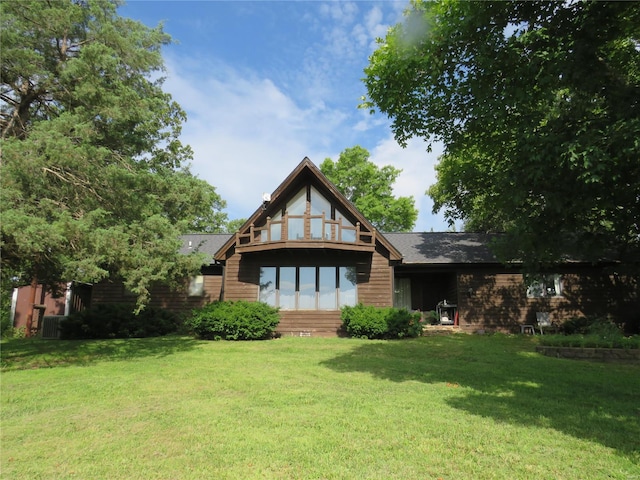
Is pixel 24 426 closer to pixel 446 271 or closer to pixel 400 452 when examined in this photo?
pixel 400 452

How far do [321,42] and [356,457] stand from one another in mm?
10578

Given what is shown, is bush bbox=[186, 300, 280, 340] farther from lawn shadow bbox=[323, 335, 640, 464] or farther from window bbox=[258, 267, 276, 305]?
lawn shadow bbox=[323, 335, 640, 464]

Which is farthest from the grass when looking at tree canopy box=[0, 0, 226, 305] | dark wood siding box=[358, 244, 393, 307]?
dark wood siding box=[358, 244, 393, 307]

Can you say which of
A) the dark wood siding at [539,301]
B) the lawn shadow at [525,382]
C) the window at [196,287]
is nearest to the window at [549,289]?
the dark wood siding at [539,301]

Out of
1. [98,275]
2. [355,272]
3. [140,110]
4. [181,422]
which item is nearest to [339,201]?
[355,272]

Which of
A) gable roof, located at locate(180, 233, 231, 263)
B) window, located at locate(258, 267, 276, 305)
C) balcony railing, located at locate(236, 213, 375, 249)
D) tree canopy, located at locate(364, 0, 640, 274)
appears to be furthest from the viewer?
gable roof, located at locate(180, 233, 231, 263)

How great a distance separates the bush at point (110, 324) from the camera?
16.4m

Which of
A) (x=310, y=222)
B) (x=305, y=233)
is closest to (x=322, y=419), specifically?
(x=305, y=233)

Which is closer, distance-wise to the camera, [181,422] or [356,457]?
[356,457]

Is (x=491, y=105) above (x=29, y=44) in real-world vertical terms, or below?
below

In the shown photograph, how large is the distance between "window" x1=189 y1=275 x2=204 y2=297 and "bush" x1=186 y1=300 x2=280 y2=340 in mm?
4160

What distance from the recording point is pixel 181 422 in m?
5.22

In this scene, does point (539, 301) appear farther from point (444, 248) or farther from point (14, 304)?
point (14, 304)

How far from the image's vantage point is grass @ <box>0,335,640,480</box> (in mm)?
3871
